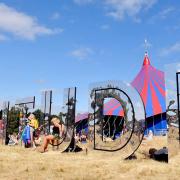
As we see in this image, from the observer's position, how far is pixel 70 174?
783 centimetres

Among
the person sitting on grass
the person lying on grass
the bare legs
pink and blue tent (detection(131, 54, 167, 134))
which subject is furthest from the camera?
pink and blue tent (detection(131, 54, 167, 134))

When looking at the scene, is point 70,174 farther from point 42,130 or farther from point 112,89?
point 42,130

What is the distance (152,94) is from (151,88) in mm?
713

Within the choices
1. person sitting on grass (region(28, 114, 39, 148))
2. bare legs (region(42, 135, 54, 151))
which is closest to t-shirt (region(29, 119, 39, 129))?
person sitting on grass (region(28, 114, 39, 148))

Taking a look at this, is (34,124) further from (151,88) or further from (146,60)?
(146,60)

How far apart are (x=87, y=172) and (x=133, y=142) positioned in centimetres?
299

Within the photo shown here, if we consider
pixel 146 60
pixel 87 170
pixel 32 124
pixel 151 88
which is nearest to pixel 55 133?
pixel 32 124

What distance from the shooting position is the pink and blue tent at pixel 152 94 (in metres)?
27.4

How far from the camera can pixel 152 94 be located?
94.5ft

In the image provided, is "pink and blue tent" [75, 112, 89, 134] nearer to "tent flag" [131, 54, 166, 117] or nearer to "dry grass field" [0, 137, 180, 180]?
"tent flag" [131, 54, 166, 117]

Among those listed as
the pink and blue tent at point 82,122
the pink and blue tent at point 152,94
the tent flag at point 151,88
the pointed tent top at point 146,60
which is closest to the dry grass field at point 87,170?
the pink and blue tent at point 152,94

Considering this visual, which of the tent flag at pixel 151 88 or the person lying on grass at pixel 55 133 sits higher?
the tent flag at pixel 151 88

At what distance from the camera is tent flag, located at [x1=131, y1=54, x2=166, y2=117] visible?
91.3ft

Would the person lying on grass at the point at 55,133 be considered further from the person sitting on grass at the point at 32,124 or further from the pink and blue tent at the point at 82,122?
the pink and blue tent at the point at 82,122
